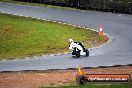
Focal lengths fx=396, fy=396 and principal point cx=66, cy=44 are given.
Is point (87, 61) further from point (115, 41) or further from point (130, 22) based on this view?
point (130, 22)

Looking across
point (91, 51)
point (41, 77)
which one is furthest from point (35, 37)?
point (41, 77)

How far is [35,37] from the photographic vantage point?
104 ft

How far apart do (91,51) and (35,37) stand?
6.39 meters

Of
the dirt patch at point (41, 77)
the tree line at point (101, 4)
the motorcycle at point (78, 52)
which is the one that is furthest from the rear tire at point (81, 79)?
the tree line at point (101, 4)

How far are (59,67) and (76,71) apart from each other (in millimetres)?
1266

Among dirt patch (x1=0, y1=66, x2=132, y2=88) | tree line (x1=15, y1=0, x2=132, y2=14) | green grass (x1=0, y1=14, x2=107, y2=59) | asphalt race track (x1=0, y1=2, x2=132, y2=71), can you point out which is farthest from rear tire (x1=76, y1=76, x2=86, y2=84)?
tree line (x1=15, y1=0, x2=132, y2=14)

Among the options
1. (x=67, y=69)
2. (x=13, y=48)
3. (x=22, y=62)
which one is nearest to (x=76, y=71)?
(x=67, y=69)

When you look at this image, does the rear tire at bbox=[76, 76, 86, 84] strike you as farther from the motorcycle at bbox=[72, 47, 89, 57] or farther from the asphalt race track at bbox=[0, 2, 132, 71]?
the motorcycle at bbox=[72, 47, 89, 57]

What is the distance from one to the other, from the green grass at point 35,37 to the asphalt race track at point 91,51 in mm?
1812

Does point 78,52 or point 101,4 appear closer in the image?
point 78,52

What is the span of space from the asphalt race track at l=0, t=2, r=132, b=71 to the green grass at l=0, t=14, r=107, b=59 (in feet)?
5.95

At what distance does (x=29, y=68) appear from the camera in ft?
74.4

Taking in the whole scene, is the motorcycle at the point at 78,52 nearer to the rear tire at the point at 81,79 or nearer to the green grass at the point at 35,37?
the green grass at the point at 35,37

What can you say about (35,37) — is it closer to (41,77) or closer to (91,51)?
(91,51)
